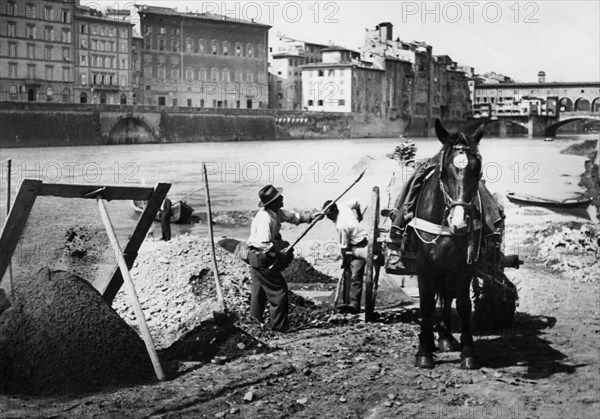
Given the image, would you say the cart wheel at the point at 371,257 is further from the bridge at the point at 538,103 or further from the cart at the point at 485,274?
the bridge at the point at 538,103

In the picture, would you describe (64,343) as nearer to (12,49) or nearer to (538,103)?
(12,49)

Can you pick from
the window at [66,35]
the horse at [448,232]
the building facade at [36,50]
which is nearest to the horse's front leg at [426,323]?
the horse at [448,232]

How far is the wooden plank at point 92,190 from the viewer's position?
5988 millimetres

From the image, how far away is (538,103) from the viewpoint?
95312mm

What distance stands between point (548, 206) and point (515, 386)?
22012mm

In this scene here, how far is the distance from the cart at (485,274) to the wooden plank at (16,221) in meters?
2.87

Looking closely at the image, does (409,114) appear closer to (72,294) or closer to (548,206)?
(548,206)

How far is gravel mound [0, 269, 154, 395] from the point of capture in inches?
219

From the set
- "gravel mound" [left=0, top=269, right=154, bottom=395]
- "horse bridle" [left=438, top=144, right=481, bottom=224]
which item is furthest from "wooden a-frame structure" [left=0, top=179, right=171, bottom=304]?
"horse bridle" [left=438, top=144, right=481, bottom=224]

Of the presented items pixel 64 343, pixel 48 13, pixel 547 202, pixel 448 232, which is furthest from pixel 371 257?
pixel 48 13

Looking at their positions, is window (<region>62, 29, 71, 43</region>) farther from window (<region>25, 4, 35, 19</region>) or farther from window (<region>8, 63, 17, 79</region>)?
window (<region>8, 63, 17, 79</region>)

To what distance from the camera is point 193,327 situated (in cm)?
721

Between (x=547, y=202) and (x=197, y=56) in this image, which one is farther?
(x=197, y=56)

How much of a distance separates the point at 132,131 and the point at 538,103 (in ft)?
184
